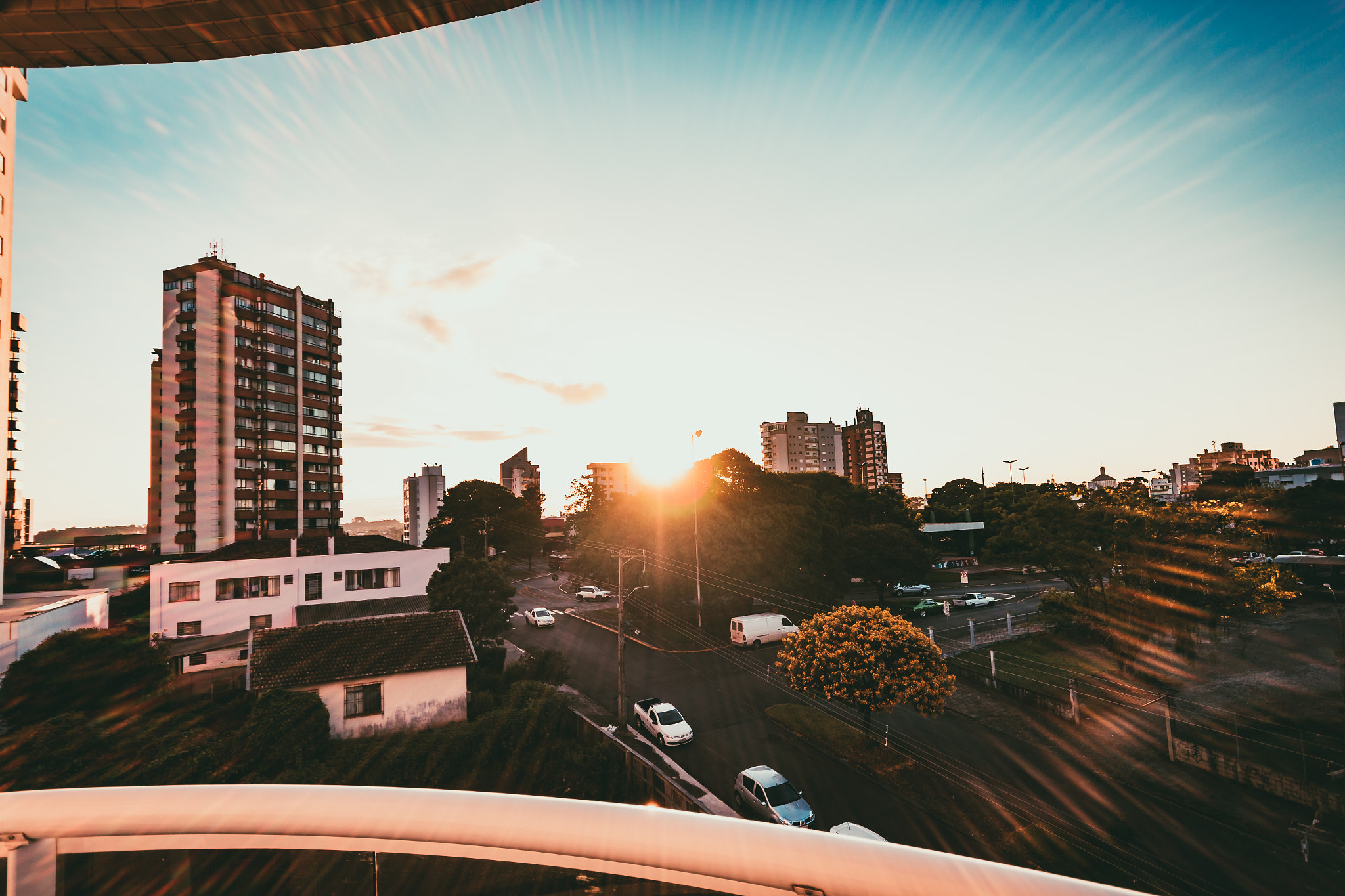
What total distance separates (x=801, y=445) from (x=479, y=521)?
95226 millimetres

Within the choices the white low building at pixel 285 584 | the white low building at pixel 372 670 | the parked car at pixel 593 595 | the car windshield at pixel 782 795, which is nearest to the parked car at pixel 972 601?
the parked car at pixel 593 595

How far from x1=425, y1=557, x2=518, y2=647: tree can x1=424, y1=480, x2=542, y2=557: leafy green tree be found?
27.2 meters

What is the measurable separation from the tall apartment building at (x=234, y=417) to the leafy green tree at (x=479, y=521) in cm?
1143

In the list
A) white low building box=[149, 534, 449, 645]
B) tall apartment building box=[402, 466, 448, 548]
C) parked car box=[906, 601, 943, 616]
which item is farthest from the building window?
tall apartment building box=[402, 466, 448, 548]

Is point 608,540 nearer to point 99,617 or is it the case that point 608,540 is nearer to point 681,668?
point 681,668

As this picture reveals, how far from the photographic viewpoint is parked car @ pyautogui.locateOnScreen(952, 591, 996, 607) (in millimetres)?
39781

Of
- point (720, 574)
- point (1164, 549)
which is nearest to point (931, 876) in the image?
point (1164, 549)

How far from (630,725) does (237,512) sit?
46901 mm

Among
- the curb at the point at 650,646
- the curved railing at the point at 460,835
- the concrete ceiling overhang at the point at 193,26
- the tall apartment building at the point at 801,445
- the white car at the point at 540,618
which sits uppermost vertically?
the tall apartment building at the point at 801,445

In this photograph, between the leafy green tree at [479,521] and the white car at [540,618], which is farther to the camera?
the leafy green tree at [479,521]

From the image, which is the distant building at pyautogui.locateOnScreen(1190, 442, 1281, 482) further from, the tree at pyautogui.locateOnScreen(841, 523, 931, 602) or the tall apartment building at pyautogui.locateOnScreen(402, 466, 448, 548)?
the tall apartment building at pyautogui.locateOnScreen(402, 466, 448, 548)

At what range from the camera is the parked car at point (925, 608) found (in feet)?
127

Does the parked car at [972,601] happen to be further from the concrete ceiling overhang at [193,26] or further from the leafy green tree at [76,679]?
the concrete ceiling overhang at [193,26]

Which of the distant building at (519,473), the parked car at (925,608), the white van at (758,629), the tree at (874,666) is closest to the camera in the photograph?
the tree at (874,666)
